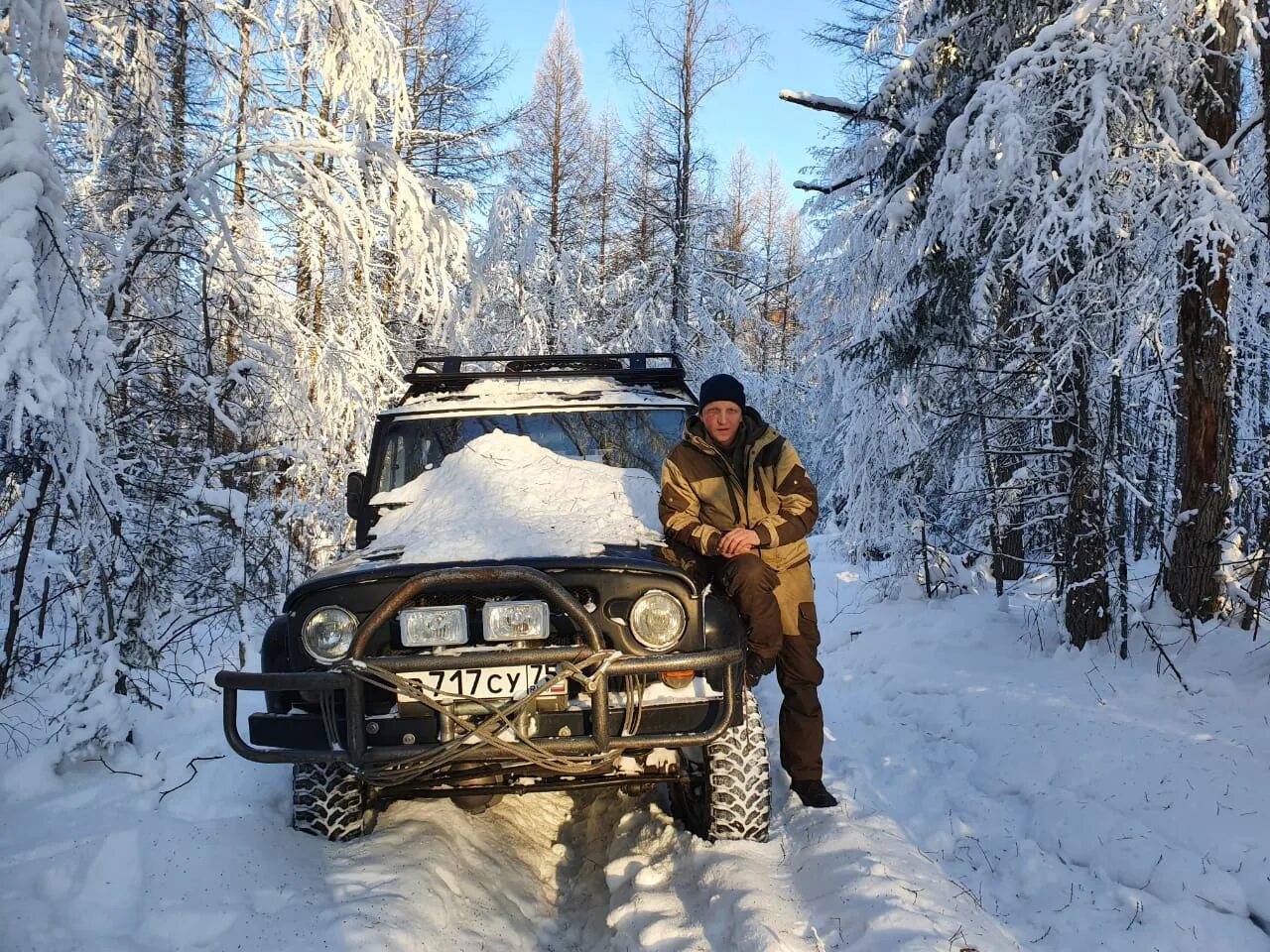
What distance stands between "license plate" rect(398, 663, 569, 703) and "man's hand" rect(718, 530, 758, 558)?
95 cm

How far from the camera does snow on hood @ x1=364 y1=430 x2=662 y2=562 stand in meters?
3.57

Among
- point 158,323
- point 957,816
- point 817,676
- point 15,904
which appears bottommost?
point 957,816

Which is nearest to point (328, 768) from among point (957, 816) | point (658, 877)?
point (658, 877)

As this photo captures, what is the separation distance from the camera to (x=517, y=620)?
10.5 ft

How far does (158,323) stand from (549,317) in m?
13.5

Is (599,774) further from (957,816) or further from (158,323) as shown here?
(158,323)

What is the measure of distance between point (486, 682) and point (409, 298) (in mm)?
5687

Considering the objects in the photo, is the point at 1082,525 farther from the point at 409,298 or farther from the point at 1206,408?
the point at 409,298

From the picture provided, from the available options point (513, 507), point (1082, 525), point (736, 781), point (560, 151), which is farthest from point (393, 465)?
point (560, 151)

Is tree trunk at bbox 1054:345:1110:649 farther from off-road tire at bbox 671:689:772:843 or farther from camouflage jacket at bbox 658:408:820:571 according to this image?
off-road tire at bbox 671:689:772:843

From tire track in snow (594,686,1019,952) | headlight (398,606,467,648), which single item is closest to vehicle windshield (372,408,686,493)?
headlight (398,606,467,648)

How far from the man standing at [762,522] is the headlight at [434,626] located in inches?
42.3

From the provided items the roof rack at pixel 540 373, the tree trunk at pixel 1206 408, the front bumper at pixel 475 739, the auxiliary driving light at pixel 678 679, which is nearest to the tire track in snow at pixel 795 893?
the front bumper at pixel 475 739

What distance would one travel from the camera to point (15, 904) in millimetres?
2785
